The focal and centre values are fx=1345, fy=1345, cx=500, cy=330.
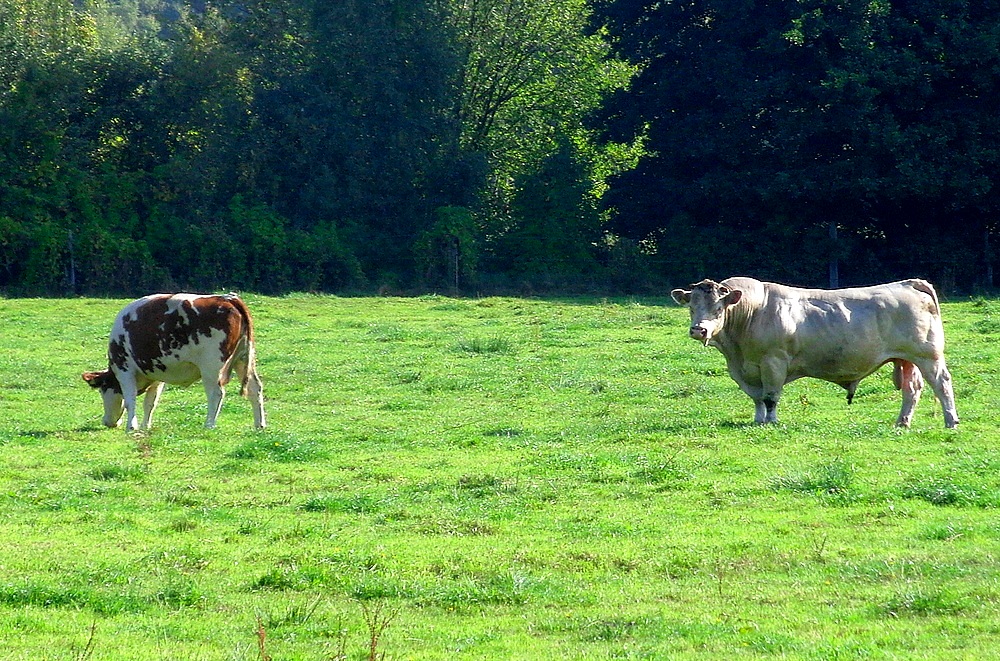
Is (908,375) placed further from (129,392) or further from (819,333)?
(129,392)

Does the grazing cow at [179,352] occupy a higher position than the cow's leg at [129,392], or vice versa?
the grazing cow at [179,352]

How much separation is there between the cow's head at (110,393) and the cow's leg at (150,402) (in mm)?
296

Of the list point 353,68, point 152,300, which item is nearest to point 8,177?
point 353,68

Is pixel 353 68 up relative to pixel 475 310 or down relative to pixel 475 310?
up

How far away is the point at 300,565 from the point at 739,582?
9.54ft

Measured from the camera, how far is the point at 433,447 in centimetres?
1434

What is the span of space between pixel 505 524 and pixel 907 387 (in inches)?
255

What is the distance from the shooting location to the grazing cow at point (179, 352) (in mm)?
16141

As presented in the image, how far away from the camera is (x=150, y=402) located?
54.4 feet

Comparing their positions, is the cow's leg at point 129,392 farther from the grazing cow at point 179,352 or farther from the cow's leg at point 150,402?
the cow's leg at point 150,402

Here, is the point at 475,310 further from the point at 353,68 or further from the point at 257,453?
the point at 257,453

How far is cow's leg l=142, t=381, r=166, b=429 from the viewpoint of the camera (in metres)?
16.3

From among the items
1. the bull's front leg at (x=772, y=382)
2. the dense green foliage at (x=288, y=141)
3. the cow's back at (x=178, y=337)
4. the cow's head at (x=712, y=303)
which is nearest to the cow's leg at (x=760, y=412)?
the bull's front leg at (x=772, y=382)

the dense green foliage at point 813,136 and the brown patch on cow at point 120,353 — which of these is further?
the dense green foliage at point 813,136
